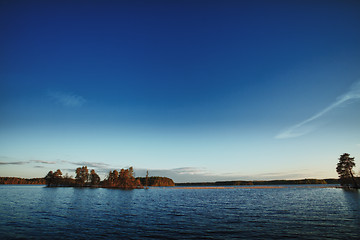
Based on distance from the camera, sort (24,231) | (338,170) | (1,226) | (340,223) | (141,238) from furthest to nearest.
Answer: (338,170) → (340,223) → (1,226) → (24,231) → (141,238)

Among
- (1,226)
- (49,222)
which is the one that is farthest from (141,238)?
(1,226)

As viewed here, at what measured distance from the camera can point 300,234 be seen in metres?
26.6

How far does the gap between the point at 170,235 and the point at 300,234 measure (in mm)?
18606

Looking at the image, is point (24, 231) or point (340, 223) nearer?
point (24, 231)

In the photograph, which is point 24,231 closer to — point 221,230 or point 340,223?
point 221,230

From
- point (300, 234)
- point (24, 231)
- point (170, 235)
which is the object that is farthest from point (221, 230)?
point (24, 231)

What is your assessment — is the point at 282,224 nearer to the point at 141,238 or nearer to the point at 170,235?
the point at 170,235

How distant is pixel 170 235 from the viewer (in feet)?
88.3

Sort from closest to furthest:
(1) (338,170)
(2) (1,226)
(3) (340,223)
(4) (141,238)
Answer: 1. (4) (141,238)
2. (2) (1,226)
3. (3) (340,223)
4. (1) (338,170)

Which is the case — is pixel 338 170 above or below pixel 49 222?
above

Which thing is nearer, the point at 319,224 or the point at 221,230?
the point at 221,230

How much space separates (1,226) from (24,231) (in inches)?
247

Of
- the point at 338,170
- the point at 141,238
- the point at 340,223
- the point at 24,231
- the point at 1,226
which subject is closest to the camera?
the point at 141,238

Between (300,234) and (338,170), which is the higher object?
(338,170)
